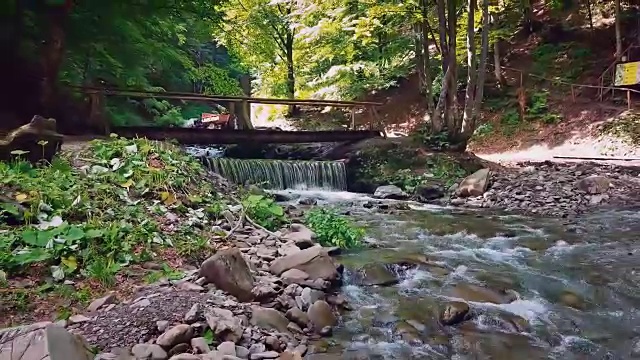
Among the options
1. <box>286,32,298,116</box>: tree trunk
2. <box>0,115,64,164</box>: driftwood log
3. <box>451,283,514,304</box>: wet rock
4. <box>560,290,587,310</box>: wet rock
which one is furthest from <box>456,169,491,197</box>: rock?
<box>286,32,298,116</box>: tree trunk

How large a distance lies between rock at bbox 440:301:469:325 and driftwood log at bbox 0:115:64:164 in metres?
4.89

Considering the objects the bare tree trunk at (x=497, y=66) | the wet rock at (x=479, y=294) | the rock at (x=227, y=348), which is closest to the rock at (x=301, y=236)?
the wet rock at (x=479, y=294)

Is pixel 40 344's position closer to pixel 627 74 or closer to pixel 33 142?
pixel 33 142

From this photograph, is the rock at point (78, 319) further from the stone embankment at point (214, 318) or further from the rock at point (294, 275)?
the rock at point (294, 275)

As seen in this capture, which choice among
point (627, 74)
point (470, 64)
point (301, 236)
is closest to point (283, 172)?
point (470, 64)

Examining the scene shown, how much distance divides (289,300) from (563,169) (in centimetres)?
977

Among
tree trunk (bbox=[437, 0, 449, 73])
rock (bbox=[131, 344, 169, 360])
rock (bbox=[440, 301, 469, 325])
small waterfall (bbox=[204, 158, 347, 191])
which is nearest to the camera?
rock (bbox=[131, 344, 169, 360])

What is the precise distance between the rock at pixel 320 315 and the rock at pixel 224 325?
0.77 metres

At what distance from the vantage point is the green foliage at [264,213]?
6695 mm

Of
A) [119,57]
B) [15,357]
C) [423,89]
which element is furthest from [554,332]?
[423,89]

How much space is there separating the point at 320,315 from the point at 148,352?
5.25 feet

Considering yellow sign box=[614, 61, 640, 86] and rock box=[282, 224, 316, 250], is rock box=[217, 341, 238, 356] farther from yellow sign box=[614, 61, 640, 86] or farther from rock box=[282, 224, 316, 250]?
yellow sign box=[614, 61, 640, 86]

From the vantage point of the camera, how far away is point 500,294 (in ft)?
16.6

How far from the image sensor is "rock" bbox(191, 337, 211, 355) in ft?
10.5
